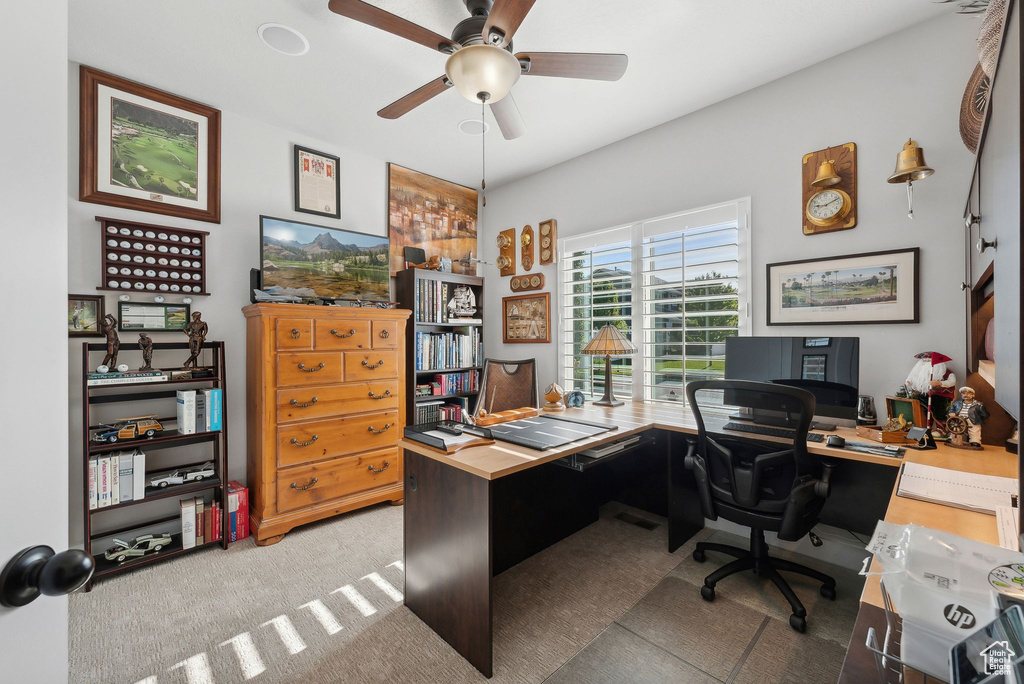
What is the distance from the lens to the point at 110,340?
235 centimetres

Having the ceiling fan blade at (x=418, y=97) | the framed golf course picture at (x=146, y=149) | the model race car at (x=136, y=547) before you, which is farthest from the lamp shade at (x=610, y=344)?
the model race car at (x=136, y=547)

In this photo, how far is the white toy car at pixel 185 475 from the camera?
2.56 m

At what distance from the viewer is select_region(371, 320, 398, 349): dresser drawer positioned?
127 inches

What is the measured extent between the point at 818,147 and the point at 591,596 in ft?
9.49

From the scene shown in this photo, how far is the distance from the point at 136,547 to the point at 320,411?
125cm

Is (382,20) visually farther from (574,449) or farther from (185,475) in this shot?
(185,475)

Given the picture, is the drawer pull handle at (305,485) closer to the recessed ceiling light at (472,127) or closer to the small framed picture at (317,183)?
the small framed picture at (317,183)

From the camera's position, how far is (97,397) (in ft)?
8.20

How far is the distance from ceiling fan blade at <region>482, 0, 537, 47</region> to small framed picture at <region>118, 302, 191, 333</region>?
2.61 metres

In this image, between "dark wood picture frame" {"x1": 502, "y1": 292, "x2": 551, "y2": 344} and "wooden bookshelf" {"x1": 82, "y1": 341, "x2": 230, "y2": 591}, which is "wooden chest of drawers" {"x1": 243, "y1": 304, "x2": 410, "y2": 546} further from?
"dark wood picture frame" {"x1": 502, "y1": 292, "x2": 551, "y2": 344}

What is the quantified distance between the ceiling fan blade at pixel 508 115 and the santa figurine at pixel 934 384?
243 centimetres

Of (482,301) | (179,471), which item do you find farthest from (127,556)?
(482,301)

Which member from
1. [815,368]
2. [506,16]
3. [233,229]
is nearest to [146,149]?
[233,229]

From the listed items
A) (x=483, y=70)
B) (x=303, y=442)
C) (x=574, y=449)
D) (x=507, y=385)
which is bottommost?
(x=303, y=442)
